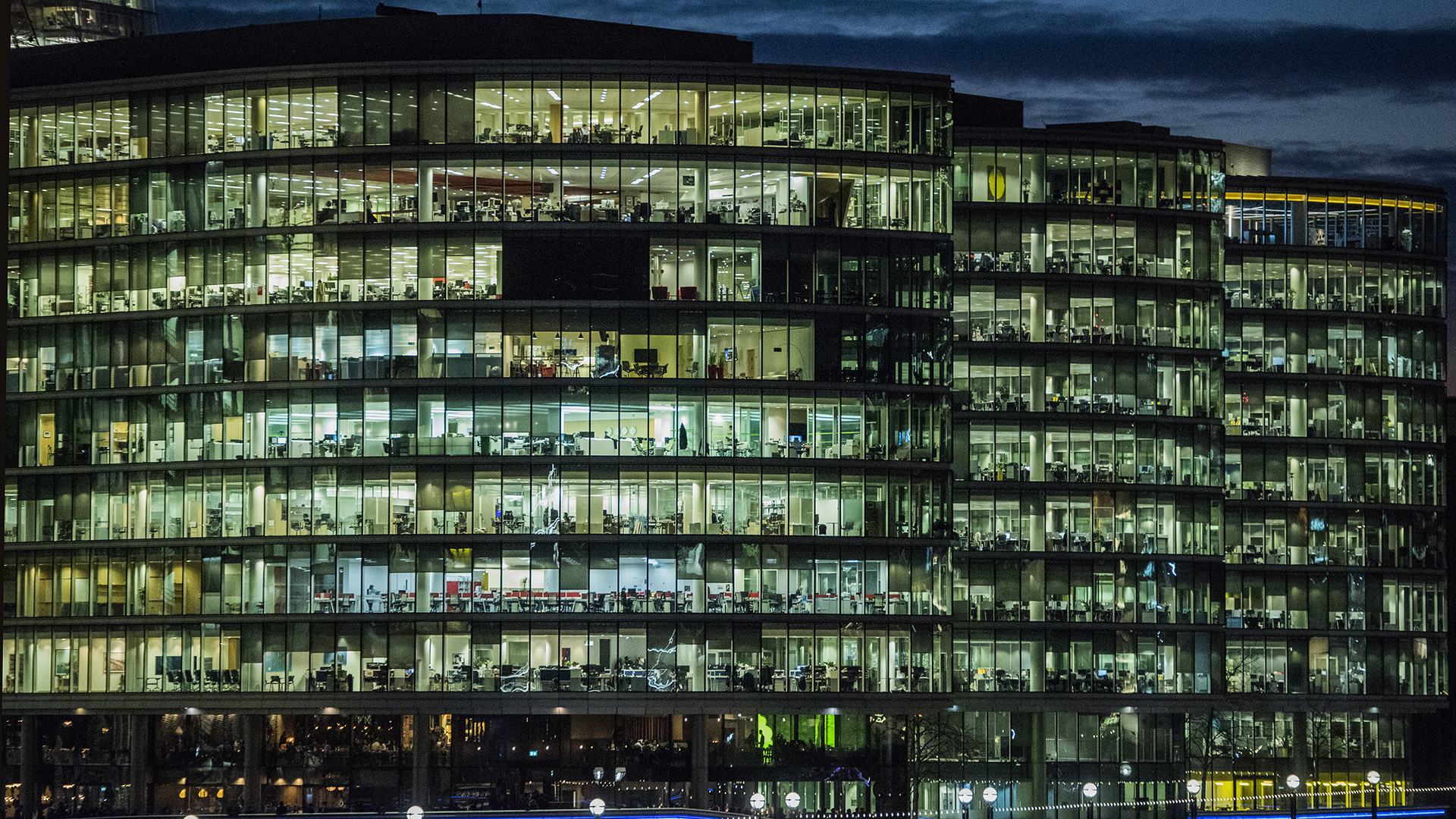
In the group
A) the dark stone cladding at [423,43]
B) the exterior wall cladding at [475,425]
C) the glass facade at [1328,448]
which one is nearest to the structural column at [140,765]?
the exterior wall cladding at [475,425]

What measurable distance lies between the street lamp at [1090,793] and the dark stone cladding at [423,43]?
4107cm

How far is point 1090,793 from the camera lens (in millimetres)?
90938

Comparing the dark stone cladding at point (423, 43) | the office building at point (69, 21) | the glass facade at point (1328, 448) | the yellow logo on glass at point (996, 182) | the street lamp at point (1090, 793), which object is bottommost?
the street lamp at point (1090, 793)

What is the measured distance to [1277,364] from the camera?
11238 centimetres

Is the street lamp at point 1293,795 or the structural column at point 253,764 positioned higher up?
the structural column at point 253,764

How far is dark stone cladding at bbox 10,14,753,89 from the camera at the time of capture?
92.0 metres

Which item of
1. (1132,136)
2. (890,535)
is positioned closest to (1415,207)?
(1132,136)

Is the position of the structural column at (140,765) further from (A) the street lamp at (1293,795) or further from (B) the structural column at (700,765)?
A: (A) the street lamp at (1293,795)

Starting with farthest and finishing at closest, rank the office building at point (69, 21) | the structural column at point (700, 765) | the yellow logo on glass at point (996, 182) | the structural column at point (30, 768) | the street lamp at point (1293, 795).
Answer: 1. the office building at point (69, 21)
2. the yellow logo on glass at point (996, 182)
3. the structural column at point (30, 768)
4. the street lamp at point (1293, 795)
5. the structural column at point (700, 765)

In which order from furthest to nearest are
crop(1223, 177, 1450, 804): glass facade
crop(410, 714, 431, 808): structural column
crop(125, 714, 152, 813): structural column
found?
crop(1223, 177, 1450, 804): glass facade, crop(125, 714, 152, 813): structural column, crop(410, 714, 431, 808): structural column

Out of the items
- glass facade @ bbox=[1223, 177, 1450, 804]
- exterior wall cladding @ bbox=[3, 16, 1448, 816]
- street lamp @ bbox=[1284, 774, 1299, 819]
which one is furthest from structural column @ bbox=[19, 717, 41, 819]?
glass facade @ bbox=[1223, 177, 1450, 804]

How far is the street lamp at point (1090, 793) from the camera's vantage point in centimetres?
9044

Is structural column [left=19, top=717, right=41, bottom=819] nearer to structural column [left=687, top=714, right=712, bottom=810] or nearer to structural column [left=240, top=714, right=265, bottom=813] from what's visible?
structural column [left=240, top=714, right=265, bottom=813]

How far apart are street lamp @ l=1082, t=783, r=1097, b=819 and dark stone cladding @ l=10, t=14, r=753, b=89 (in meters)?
41.1
